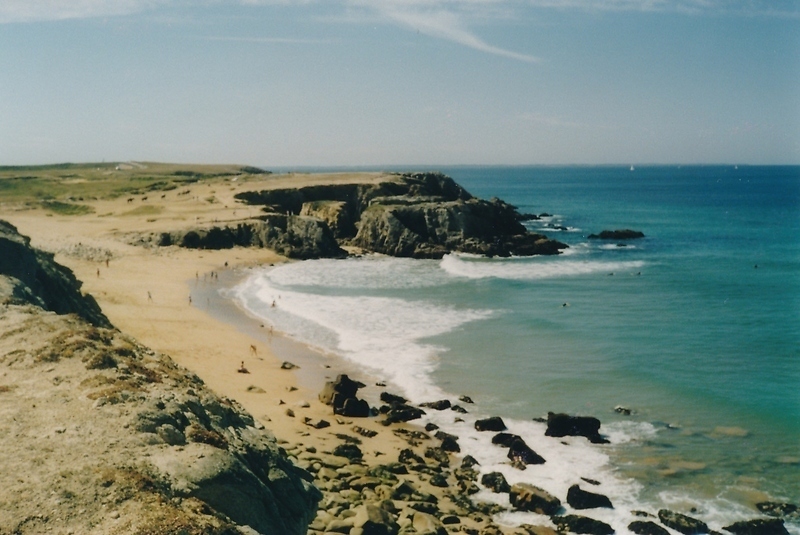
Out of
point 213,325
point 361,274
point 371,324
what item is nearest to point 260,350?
point 213,325

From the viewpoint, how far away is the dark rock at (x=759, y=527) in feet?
53.5

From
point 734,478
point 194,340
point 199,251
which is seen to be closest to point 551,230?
point 199,251

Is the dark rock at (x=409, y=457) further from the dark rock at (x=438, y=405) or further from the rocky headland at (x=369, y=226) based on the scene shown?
the rocky headland at (x=369, y=226)

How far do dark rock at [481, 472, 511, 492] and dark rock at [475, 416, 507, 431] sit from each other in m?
3.64

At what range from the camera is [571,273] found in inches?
2157

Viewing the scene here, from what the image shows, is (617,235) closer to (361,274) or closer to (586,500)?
(361,274)

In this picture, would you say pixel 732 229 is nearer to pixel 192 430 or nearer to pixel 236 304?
pixel 236 304

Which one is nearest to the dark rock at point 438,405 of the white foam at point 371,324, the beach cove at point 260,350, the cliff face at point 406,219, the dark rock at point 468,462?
the beach cove at point 260,350

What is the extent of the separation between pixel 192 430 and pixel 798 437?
21014 millimetres

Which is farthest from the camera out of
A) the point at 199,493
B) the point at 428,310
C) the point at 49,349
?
the point at 428,310

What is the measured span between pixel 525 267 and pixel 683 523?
4277 centimetres

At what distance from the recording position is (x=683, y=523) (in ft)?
53.8

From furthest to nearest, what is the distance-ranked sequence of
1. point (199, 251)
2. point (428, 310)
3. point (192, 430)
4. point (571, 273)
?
point (199, 251), point (571, 273), point (428, 310), point (192, 430)

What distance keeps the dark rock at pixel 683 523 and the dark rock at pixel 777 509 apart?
85.1 inches
